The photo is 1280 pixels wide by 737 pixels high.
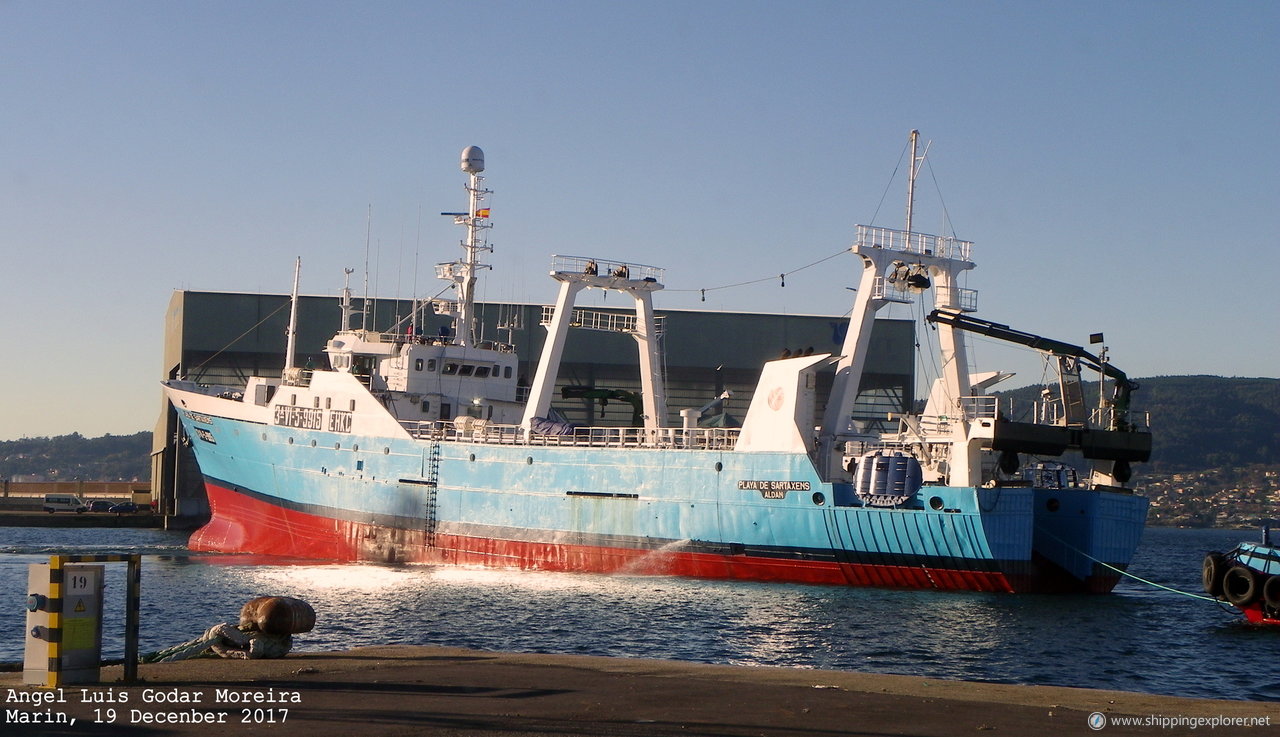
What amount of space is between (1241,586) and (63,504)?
71500 millimetres

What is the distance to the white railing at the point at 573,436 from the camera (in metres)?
33.3

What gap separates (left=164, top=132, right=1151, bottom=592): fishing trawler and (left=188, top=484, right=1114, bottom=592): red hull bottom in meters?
0.06

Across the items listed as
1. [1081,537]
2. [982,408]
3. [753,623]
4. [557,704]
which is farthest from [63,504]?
[557,704]

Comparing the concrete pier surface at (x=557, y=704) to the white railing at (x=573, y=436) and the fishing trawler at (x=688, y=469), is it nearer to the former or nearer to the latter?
the fishing trawler at (x=688, y=469)

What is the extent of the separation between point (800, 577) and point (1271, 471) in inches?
6166

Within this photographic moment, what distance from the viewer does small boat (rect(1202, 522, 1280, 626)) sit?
24672 mm

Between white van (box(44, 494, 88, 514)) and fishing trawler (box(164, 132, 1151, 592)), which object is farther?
white van (box(44, 494, 88, 514))

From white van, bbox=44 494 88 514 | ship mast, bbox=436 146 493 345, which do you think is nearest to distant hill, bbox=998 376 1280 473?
white van, bbox=44 494 88 514

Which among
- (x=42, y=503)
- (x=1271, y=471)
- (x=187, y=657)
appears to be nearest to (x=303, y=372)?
(x=187, y=657)

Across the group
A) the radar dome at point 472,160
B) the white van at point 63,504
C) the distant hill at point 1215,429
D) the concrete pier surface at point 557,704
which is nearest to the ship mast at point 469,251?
the radar dome at point 472,160

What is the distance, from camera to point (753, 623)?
23.1 metres

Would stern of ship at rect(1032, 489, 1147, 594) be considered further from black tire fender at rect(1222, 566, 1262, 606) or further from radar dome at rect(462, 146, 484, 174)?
radar dome at rect(462, 146, 484, 174)

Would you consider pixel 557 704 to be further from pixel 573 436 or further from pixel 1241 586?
pixel 573 436

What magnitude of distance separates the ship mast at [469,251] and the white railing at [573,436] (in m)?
3.73
